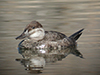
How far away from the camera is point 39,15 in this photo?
51.9 feet

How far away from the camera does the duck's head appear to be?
33.7ft

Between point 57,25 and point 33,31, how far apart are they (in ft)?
11.3

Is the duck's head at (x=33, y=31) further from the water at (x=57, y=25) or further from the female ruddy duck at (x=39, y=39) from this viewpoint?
the water at (x=57, y=25)

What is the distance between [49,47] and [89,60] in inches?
65.0

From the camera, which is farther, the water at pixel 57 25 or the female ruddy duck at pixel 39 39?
the female ruddy duck at pixel 39 39

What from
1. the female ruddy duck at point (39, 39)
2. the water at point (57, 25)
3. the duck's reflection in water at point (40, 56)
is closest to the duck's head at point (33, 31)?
the female ruddy duck at point (39, 39)

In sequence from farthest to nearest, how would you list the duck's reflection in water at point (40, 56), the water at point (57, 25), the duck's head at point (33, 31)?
1. the duck's head at point (33, 31)
2. the duck's reflection in water at point (40, 56)
3. the water at point (57, 25)

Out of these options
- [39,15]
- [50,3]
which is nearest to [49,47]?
[39,15]

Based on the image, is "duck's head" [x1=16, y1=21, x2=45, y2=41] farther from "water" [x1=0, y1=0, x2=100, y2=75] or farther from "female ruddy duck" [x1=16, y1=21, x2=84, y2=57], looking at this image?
"water" [x1=0, y1=0, x2=100, y2=75]

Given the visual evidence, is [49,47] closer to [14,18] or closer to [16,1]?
[14,18]

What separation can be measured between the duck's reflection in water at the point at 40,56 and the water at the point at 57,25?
7.0 inches

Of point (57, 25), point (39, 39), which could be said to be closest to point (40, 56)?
point (39, 39)

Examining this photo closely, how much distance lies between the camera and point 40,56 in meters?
9.82

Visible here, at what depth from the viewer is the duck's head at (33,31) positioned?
10.3 meters
